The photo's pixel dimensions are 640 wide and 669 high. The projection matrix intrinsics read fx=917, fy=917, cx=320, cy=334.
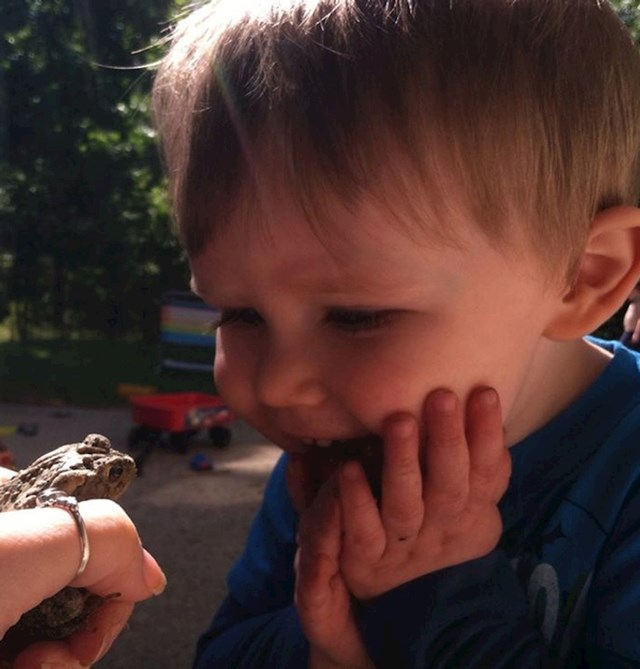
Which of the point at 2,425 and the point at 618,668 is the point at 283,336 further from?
the point at 2,425

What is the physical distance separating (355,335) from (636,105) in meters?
0.45

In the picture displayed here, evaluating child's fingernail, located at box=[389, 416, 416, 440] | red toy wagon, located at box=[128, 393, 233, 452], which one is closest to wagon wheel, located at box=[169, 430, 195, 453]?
red toy wagon, located at box=[128, 393, 233, 452]

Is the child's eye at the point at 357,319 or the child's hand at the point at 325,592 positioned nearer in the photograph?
the child's eye at the point at 357,319

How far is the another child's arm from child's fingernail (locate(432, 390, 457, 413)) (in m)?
0.33

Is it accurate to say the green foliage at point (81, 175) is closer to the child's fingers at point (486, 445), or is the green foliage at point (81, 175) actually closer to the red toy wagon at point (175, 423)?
the red toy wagon at point (175, 423)

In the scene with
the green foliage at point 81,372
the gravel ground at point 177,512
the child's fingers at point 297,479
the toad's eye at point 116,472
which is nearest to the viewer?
the toad's eye at point 116,472

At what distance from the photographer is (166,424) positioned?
4.11 m

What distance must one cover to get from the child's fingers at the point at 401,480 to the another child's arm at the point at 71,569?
260 millimetres

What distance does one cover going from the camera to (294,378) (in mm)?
980

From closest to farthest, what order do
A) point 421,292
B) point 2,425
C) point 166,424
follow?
point 421,292, point 166,424, point 2,425

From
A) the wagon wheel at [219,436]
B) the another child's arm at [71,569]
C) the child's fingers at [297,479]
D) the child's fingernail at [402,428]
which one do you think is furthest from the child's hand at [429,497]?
the wagon wheel at [219,436]

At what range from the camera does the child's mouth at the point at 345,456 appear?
1.05 m

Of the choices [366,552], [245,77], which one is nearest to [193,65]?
[245,77]

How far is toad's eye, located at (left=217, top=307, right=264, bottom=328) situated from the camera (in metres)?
1.05
